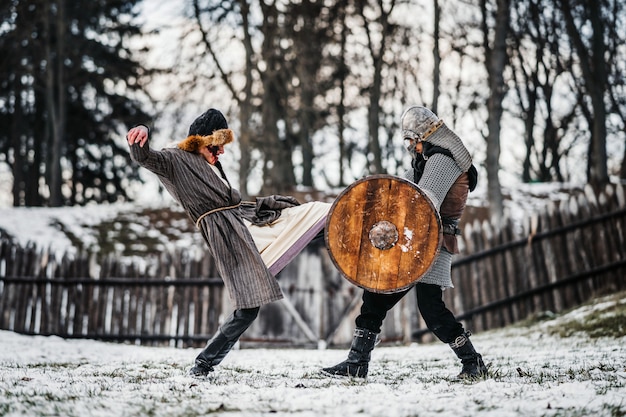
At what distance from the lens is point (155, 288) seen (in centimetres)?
862

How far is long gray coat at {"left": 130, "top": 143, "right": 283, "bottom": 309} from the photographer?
13.3 feet

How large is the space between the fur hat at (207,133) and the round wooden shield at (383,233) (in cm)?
90

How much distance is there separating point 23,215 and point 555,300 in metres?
11.6

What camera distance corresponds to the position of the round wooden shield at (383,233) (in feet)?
12.1

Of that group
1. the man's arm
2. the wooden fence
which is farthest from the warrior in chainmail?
the wooden fence

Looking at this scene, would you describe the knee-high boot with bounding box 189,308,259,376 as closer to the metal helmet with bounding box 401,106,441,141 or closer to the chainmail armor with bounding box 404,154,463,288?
the chainmail armor with bounding box 404,154,463,288

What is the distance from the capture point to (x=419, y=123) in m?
4.00

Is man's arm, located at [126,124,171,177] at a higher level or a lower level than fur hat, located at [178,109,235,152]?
lower

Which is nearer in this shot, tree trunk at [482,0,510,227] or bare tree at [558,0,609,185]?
tree trunk at [482,0,510,227]

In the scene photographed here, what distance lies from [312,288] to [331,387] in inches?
193

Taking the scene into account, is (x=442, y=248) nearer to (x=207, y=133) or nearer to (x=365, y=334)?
(x=365, y=334)

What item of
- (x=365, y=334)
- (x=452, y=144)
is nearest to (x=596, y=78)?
(x=452, y=144)

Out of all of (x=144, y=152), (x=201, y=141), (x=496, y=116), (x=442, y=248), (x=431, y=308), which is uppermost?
(x=496, y=116)

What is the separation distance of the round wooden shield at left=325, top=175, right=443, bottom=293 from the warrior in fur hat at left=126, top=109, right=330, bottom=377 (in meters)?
0.47
